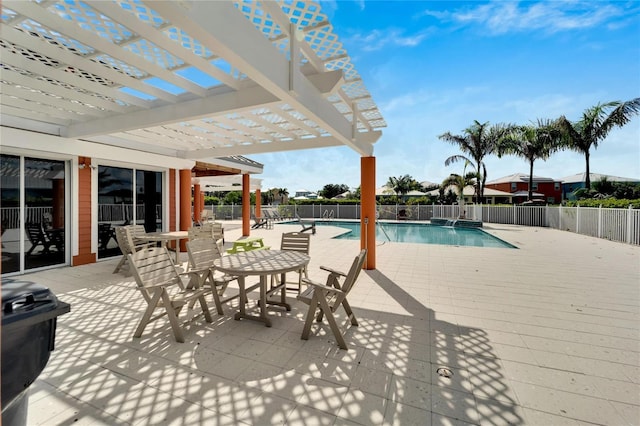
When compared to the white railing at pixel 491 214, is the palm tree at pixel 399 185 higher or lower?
higher

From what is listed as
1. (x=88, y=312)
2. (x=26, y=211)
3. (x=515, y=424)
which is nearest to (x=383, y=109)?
(x=515, y=424)

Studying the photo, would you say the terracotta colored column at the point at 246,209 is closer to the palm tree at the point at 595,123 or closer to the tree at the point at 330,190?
the palm tree at the point at 595,123

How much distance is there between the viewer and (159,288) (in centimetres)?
304

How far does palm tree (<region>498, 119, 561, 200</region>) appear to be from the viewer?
16.8 m

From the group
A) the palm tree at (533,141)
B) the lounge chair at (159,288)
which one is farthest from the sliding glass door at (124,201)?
the palm tree at (533,141)

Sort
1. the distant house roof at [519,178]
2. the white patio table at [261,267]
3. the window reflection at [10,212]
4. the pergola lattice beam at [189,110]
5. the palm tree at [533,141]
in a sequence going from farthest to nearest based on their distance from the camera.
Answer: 1. the distant house roof at [519,178]
2. the palm tree at [533,141]
3. the window reflection at [10,212]
4. the pergola lattice beam at [189,110]
5. the white patio table at [261,267]

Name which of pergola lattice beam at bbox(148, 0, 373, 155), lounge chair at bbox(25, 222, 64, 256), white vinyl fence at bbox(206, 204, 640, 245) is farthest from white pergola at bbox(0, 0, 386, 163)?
white vinyl fence at bbox(206, 204, 640, 245)

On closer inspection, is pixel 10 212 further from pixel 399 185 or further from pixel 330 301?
pixel 399 185

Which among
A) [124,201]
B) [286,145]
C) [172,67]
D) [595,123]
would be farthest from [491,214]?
[172,67]

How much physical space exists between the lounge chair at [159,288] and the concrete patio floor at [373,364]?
0.61 feet

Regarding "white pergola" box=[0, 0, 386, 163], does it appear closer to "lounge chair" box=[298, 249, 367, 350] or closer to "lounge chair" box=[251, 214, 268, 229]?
"lounge chair" box=[298, 249, 367, 350]

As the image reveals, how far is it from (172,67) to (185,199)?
20.6 feet

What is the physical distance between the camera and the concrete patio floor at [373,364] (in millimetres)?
2117

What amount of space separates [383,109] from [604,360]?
4.34 metres
